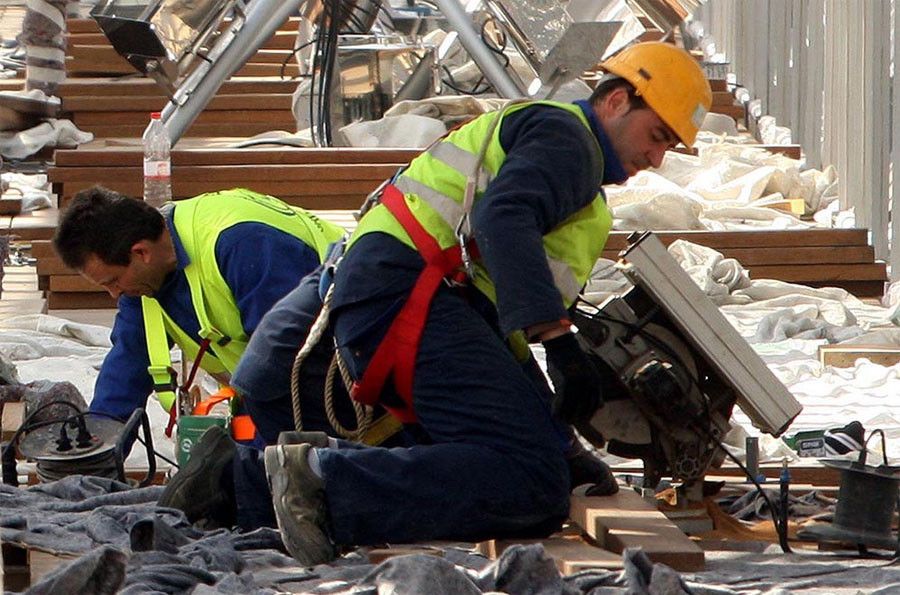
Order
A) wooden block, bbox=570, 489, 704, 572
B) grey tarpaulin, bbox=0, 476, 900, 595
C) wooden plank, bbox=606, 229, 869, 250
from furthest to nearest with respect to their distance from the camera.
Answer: wooden plank, bbox=606, 229, 869, 250, wooden block, bbox=570, 489, 704, 572, grey tarpaulin, bbox=0, 476, 900, 595

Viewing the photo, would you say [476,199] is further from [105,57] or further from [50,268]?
[105,57]

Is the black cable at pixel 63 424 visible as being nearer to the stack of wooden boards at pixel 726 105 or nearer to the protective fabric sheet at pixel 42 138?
the protective fabric sheet at pixel 42 138

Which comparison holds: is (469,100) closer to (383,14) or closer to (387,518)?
(383,14)

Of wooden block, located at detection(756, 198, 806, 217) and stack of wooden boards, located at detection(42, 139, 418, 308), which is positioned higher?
stack of wooden boards, located at detection(42, 139, 418, 308)

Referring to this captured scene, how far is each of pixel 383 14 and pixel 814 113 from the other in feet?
16.2

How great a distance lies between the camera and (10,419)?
250 inches

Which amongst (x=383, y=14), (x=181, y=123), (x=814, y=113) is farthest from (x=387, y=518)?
(x=383, y=14)

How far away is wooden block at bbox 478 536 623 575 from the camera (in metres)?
4.48

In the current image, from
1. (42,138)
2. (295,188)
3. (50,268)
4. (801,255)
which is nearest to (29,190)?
(42,138)

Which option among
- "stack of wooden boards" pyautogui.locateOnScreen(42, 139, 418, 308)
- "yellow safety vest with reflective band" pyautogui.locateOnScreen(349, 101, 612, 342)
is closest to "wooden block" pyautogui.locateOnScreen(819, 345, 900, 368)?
"yellow safety vest with reflective band" pyautogui.locateOnScreen(349, 101, 612, 342)

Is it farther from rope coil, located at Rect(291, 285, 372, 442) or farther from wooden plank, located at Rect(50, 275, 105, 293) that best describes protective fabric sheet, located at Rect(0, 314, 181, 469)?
rope coil, located at Rect(291, 285, 372, 442)

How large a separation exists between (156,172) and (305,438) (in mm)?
5716

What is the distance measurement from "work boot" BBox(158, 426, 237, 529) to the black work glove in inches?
37.3

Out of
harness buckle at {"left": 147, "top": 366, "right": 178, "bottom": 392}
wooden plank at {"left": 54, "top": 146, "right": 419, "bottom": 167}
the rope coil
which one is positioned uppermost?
the rope coil
